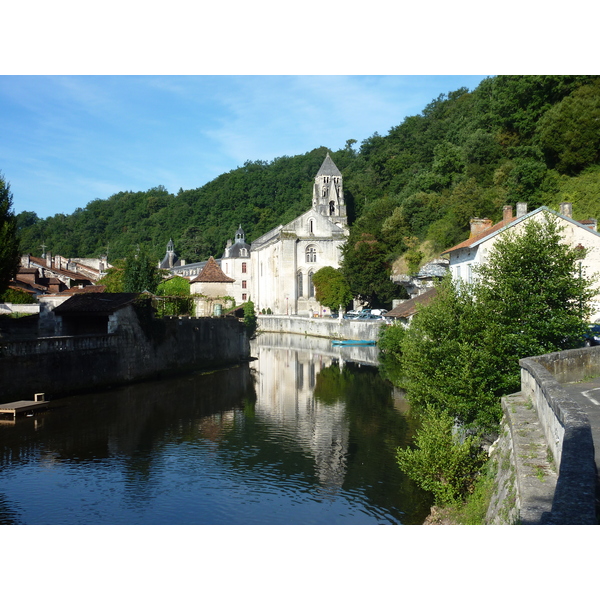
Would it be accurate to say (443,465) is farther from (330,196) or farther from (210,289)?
(330,196)

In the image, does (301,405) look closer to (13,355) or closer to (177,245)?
(13,355)

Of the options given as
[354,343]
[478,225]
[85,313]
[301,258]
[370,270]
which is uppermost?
[301,258]

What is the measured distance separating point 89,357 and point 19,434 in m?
6.58

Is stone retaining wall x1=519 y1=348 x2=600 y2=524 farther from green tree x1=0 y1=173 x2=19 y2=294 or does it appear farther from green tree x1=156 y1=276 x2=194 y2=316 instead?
green tree x1=156 y1=276 x2=194 y2=316

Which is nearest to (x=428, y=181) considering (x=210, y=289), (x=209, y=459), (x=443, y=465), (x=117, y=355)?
(x=210, y=289)

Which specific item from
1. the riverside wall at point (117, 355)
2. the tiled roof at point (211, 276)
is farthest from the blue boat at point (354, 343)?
the riverside wall at point (117, 355)

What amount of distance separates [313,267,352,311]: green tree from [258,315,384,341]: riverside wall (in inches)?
194

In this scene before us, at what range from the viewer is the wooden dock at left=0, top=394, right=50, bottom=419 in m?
17.6

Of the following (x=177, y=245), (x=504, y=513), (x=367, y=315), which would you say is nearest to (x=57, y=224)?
(x=177, y=245)

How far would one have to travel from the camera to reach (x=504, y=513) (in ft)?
23.7

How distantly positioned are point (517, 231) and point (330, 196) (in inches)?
2191

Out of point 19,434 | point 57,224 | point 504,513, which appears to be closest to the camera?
point 504,513

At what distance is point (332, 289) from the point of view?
5956cm

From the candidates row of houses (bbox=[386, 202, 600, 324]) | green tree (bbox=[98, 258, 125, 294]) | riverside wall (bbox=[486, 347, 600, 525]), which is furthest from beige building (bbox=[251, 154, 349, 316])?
riverside wall (bbox=[486, 347, 600, 525])
